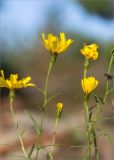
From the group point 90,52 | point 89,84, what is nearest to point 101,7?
point 90,52

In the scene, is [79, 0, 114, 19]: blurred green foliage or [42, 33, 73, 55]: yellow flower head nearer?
[42, 33, 73, 55]: yellow flower head

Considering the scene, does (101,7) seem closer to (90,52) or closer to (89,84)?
(90,52)

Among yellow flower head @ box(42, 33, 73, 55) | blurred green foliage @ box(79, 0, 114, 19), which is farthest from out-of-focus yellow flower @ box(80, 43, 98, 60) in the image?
blurred green foliage @ box(79, 0, 114, 19)

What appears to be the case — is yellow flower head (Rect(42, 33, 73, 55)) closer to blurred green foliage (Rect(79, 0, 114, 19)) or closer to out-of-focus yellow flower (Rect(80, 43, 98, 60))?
out-of-focus yellow flower (Rect(80, 43, 98, 60))

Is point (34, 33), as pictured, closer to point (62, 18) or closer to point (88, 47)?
point (62, 18)

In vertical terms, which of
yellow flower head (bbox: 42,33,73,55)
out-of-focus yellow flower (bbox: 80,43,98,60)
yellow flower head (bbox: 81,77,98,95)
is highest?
yellow flower head (bbox: 42,33,73,55)

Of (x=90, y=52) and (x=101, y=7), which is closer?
(x=90, y=52)

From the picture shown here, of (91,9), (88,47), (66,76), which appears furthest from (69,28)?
(88,47)

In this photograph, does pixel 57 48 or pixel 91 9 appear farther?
pixel 91 9

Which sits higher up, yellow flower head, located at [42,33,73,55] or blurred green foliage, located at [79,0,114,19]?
yellow flower head, located at [42,33,73,55]

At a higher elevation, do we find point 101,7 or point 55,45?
point 55,45

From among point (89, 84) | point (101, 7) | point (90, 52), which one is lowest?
point (101, 7)
